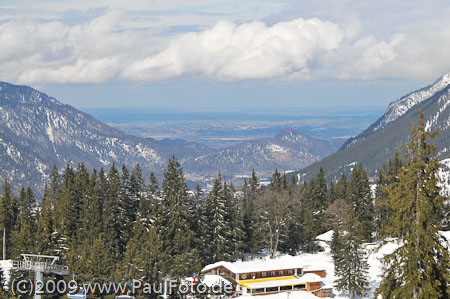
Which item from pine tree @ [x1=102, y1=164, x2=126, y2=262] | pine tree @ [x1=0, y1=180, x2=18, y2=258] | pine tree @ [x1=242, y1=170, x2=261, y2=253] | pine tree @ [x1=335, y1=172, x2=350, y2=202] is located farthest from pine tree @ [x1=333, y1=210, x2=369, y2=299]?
pine tree @ [x1=0, y1=180, x2=18, y2=258]

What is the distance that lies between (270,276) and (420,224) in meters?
55.1

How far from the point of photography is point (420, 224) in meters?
23.4

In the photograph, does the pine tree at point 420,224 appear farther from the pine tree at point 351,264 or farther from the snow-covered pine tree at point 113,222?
the snow-covered pine tree at point 113,222

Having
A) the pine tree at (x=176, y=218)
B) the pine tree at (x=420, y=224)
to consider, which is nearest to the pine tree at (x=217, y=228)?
the pine tree at (x=176, y=218)

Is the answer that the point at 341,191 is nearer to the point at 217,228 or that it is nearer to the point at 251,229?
the point at 251,229

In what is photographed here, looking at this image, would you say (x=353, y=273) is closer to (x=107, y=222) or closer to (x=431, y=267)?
(x=107, y=222)

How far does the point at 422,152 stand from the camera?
23609 mm

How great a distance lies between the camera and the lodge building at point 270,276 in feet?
240

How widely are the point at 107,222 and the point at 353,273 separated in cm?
3645

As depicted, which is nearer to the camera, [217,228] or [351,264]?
[351,264]

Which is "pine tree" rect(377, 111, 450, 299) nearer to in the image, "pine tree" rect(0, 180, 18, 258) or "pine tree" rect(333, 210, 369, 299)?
"pine tree" rect(333, 210, 369, 299)

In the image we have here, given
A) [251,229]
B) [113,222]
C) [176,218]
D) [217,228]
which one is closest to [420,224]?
[176,218]

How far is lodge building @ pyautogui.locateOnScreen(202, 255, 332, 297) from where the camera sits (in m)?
73.1

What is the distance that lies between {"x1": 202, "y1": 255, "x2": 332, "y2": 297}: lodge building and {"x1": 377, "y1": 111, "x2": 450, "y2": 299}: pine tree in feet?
165
